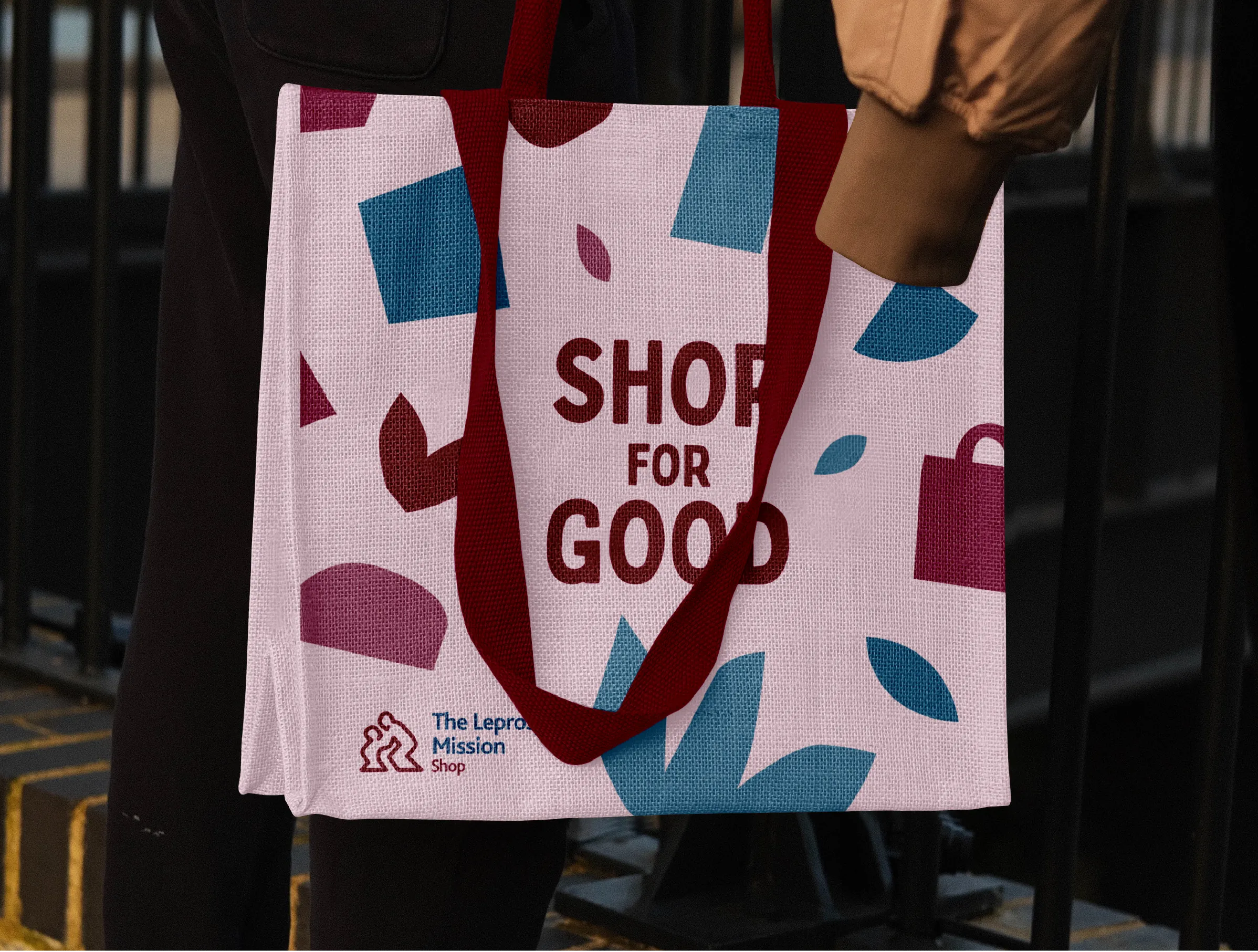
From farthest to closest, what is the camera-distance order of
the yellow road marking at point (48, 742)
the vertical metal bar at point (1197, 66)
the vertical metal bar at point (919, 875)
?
the vertical metal bar at point (1197, 66)
the yellow road marking at point (48, 742)
the vertical metal bar at point (919, 875)

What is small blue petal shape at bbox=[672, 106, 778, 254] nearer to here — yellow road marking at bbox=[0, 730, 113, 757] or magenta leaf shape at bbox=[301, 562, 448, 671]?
magenta leaf shape at bbox=[301, 562, 448, 671]

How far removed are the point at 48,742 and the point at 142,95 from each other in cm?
316

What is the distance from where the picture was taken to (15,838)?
1.81m

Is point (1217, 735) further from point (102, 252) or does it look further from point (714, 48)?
point (102, 252)

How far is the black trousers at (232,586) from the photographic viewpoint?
0.97 metres

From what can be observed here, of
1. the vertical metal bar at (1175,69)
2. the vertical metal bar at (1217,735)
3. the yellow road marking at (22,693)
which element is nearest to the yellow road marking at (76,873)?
the yellow road marking at (22,693)

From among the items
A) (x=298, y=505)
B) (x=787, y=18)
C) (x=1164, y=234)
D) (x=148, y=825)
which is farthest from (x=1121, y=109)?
(x=1164, y=234)

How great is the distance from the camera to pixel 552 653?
1.03 metres

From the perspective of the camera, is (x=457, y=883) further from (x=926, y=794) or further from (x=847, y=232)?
(x=847, y=232)

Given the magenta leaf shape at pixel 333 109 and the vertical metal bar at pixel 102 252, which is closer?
the magenta leaf shape at pixel 333 109

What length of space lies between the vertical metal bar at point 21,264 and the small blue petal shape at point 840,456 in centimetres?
142

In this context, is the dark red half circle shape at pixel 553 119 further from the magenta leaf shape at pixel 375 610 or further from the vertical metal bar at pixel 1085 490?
the vertical metal bar at pixel 1085 490

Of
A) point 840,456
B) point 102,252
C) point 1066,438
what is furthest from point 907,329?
point 1066,438

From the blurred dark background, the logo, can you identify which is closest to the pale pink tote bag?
the logo
